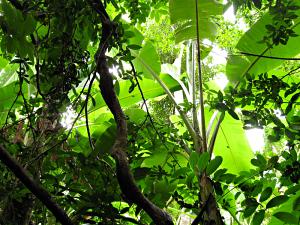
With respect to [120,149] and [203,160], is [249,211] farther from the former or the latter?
[120,149]

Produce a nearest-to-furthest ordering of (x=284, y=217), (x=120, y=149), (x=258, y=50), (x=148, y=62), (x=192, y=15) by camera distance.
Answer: (x=120, y=149), (x=284, y=217), (x=258, y=50), (x=192, y=15), (x=148, y=62)

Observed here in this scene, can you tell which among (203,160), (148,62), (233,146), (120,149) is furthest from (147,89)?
(120,149)

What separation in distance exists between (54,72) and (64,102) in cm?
10

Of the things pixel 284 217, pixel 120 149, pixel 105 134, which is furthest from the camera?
pixel 105 134

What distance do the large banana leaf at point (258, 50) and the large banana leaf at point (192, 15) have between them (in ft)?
0.85

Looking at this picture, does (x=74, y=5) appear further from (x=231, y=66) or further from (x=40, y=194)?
(x=231, y=66)

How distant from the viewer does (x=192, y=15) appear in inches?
85.4

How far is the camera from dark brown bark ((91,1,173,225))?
0.62 metres

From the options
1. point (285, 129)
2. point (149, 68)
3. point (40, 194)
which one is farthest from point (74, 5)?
point (149, 68)

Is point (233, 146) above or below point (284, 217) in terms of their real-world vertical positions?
above

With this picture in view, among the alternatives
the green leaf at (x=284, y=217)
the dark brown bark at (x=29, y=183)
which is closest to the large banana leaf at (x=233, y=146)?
the green leaf at (x=284, y=217)

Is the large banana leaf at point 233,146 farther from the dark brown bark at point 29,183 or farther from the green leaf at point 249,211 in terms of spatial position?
the dark brown bark at point 29,183

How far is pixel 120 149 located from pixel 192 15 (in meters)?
1.68

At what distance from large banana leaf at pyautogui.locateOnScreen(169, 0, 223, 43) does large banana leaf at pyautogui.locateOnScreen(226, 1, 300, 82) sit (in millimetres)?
259
